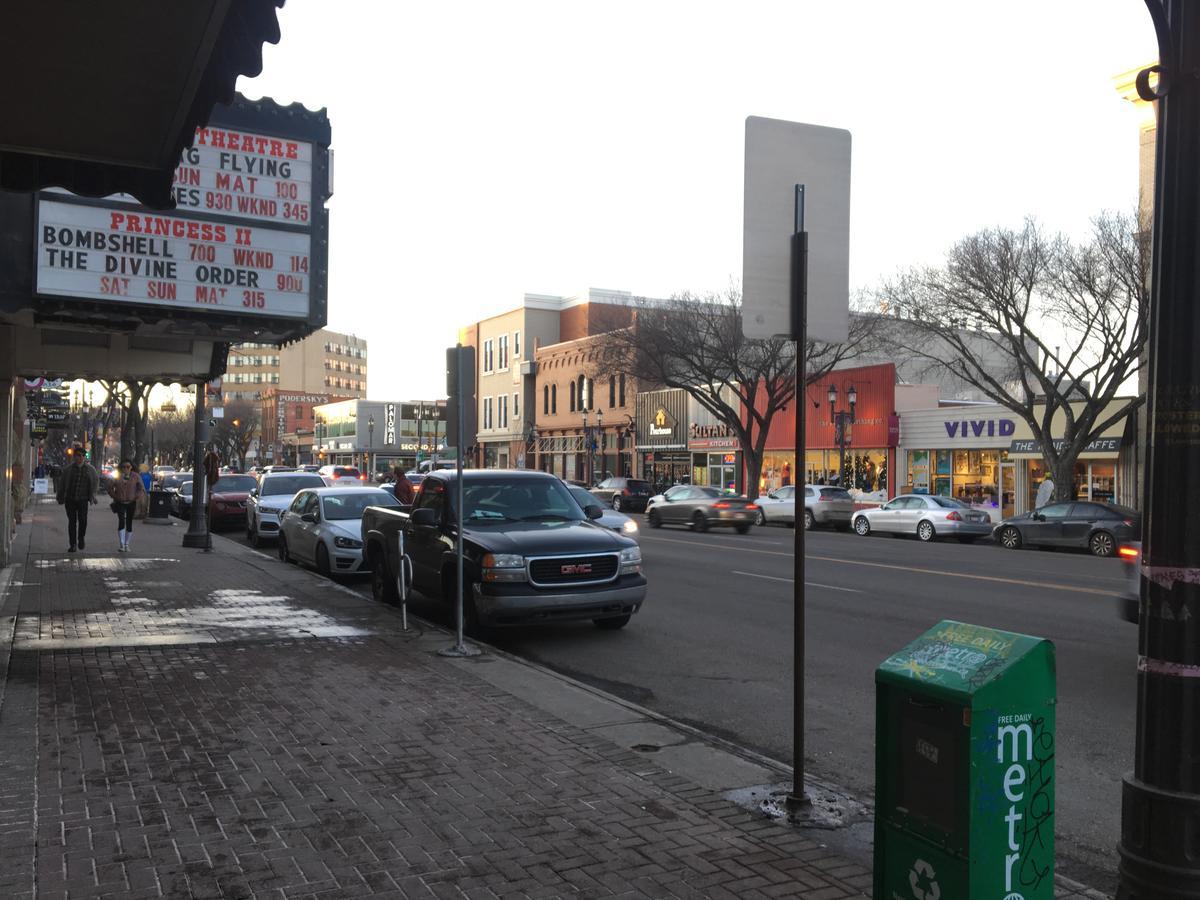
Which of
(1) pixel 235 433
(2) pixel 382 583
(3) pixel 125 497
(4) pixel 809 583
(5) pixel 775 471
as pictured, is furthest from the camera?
(1) pixel 235 433

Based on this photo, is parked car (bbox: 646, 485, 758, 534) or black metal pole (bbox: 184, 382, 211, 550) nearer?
black metal pole (bbox: 184, 382, 211, 550)

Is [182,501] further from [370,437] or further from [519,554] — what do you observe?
[370,437]

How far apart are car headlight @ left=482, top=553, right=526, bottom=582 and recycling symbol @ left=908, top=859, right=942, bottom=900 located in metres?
7.24

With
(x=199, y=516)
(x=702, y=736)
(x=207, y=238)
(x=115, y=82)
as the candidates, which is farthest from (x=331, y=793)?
(x=199, y=516)

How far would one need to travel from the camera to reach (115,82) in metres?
5.12

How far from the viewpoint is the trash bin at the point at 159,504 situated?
103ft

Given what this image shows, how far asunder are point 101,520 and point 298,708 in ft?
90.5

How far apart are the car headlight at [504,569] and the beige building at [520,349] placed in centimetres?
5865

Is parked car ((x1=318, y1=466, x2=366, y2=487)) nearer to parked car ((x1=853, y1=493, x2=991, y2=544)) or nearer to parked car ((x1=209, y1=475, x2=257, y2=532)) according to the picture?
parked car ((x1=209, y1=475, x2=257, y2=532))

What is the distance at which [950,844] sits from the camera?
10.5 ft

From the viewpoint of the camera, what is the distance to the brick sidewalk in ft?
14.6

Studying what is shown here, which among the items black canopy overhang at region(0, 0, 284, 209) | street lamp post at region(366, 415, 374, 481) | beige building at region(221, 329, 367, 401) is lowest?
street lamp post at region(366, 415, 374, 481)

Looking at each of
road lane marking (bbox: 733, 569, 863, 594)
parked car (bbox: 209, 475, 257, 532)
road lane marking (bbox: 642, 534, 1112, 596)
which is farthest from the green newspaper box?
parked car (bbox: 209, 475, 257, 532)

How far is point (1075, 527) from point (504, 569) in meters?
20.1
